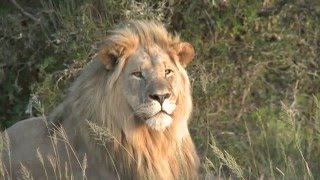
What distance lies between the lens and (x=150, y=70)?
5098mm

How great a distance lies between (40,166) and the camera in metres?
5.53

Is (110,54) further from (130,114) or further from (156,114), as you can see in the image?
(156,114)

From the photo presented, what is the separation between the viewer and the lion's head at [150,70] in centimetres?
490

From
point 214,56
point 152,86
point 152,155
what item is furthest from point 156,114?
point 214,56

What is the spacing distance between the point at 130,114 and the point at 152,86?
0.93 ft

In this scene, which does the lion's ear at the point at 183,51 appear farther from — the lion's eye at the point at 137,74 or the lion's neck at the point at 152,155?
the lion's neck at the point at 152,155

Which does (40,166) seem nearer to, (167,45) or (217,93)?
(167,45)

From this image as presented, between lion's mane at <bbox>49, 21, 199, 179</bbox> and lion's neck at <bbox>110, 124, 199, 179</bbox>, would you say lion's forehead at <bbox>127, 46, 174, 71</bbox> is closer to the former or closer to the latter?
lion's mane at <bbox>49, 21, 199, 179</bbox>

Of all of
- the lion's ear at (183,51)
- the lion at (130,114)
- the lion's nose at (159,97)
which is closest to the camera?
the lion's nose at (159,97)

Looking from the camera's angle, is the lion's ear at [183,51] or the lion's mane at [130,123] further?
the lion's ear at [183,51]

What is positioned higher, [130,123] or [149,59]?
[149,59]

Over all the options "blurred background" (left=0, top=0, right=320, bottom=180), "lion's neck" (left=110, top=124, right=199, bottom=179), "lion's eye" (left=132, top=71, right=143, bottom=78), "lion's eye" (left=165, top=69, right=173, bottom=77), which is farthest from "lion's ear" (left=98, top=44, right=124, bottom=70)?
"blurred background" (left=0, top=0, right=320, bottom=180)

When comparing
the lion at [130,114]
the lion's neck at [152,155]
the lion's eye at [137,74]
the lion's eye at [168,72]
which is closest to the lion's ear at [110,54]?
the lion at [130,114]

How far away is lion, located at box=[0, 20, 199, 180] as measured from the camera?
5078mm
